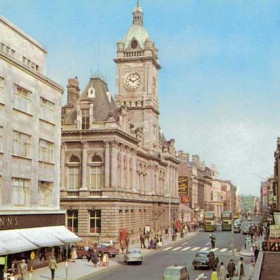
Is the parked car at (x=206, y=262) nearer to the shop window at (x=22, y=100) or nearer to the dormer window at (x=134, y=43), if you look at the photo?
the shop window at (x=22, y=100)

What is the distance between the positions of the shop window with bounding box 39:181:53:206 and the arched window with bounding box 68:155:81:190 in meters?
19.5

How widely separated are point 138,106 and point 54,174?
43.8 metres

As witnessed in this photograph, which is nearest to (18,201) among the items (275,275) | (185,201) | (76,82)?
(275,275)

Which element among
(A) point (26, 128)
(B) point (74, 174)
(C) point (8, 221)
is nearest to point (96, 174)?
(B) point (74, 174)

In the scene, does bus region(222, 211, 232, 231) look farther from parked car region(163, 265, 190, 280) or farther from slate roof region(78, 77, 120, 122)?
parked car region(163, 265, 190, 280)

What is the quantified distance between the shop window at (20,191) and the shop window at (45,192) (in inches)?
126

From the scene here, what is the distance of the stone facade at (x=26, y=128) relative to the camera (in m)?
42.6

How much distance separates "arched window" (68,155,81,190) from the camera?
7100 cm

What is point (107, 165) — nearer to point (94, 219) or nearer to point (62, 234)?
point (94, 219)

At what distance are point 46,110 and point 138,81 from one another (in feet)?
148

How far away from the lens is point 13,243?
130ft

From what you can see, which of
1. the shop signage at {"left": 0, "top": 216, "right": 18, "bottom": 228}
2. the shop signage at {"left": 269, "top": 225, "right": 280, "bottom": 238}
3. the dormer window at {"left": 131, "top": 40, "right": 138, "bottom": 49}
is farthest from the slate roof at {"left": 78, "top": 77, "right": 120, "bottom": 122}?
the shop signage at {"left": 0, "top": 216, "right": 18, "bottom": 228}

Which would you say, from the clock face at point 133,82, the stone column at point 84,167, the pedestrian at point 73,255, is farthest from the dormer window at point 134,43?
the pedestrian at point 73,255

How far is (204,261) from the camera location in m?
45.9
